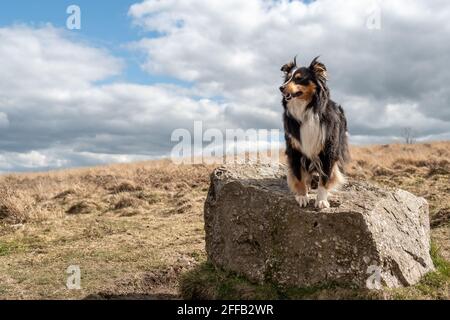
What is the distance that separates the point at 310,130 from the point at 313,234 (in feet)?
4.99

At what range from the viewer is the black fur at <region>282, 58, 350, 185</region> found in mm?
6863

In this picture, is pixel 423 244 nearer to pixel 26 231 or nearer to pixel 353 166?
pixel 26 231

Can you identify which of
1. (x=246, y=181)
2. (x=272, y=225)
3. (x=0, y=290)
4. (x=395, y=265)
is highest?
(x=246, y=181)

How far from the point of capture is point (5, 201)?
14.7 meters

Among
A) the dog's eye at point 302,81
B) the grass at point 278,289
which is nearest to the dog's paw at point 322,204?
the grass at point 278,289

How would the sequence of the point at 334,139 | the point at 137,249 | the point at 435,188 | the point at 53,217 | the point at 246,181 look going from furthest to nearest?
the point at 435,188 < the point at 53,217 < the point at 137,249 < the point at 246,181 < the point at 334,139

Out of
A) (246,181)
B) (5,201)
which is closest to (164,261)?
(246,181)

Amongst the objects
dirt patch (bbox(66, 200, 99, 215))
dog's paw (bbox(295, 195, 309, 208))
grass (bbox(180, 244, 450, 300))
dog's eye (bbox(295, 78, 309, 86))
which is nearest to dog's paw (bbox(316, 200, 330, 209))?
dog's paw (bbox(295, 195, 309, 208))

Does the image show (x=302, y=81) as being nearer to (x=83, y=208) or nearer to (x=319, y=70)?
(x=319, y=70)

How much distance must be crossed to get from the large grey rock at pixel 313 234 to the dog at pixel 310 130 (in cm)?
35

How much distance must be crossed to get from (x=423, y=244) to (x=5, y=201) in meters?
11.8

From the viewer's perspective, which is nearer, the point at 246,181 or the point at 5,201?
the point at 246,181

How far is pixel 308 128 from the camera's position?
6906 millimetres

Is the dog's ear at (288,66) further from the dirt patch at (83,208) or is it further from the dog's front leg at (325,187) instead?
the dirt patch at (83,208)
